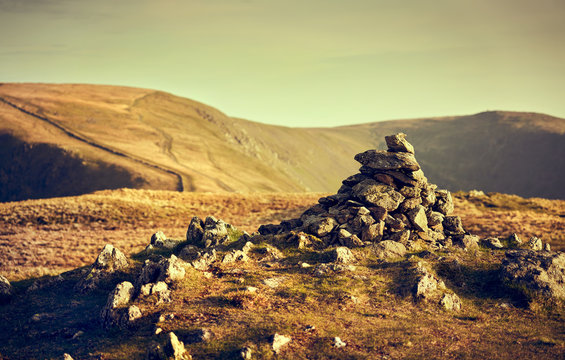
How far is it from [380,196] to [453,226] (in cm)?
727

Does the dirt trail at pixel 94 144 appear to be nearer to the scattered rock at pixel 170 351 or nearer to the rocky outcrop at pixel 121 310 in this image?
the rocky outcrop at pixel 121 310

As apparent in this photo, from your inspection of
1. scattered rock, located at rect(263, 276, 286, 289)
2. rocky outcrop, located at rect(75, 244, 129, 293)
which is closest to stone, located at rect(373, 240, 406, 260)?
scattered rock, located at rect(263, 276, 286, 289)

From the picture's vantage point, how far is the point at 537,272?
24984 mm

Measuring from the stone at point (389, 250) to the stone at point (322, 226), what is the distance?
3.83m

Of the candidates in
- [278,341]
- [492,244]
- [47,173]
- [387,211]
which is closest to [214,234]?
[387,211]

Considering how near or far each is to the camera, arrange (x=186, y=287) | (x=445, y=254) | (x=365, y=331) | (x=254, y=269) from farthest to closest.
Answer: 1. (x=445, y=254)
2. (x=254, y=269)
3. (x=186, y=287)
4. (x=365, y=331)

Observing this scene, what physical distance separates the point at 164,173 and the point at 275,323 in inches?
4005

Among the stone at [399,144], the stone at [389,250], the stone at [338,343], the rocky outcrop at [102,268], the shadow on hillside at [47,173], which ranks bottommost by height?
the shadow on hillside at [47,173]

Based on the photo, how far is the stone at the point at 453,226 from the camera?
35.1 m

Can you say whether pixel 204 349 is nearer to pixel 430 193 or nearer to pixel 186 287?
pixel 186 287

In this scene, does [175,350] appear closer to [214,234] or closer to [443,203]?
[214,234]

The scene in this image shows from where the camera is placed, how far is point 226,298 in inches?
880

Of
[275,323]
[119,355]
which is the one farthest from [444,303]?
[119,355]

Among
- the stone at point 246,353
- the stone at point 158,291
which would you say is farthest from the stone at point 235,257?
the stone at point 246,353
